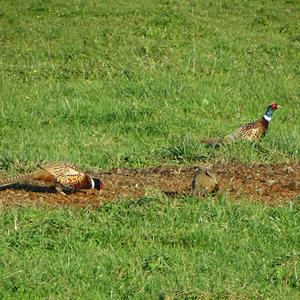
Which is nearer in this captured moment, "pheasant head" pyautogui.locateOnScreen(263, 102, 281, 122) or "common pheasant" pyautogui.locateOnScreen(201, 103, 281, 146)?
"common pheasant" pyautogui.locateOnScreen(201, 103, 281, 146)

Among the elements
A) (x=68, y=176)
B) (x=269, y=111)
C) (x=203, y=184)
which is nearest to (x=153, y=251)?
(x=203, y=184)

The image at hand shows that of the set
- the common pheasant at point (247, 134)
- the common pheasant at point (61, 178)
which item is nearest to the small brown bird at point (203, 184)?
the common pheasant at point (61, 178)

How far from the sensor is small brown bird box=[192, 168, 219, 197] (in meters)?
7.77

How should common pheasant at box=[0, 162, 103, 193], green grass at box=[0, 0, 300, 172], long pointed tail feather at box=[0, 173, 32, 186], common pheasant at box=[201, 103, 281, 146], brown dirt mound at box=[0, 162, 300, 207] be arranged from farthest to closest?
green grass at box=[0, 0, 300, 172]
common pheasant at box=[201, 103, 281, 146]
long pointed tail feather at box=[0, 173, 32, 186]
common pheasant at box=[0, 162, 103, 193]
brown dirt mound at box=[0, 162, 300, 207]

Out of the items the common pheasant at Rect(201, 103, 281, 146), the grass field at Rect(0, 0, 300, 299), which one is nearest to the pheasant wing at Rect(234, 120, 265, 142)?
the common pheasant at Rect(201, 103, 281, 146)

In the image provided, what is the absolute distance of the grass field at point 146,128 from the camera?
20.6 feet

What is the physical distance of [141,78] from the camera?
47.0ft

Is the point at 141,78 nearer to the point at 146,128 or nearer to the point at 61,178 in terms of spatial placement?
the point at 146,128

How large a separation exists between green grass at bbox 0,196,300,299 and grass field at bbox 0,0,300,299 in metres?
0.01

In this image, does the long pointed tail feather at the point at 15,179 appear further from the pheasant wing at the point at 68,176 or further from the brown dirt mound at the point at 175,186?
the pheasant wing at the point at 68,176

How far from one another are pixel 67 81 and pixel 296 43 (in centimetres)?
454

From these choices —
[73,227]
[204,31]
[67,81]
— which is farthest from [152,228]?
[204,31]

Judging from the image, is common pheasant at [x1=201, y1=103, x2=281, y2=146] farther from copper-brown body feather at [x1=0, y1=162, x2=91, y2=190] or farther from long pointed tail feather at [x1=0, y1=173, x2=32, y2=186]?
long pointed tail feather at [x1=0, y1=173, x2=32, y2=186]

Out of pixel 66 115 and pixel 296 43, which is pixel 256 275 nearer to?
pixel 66 115
